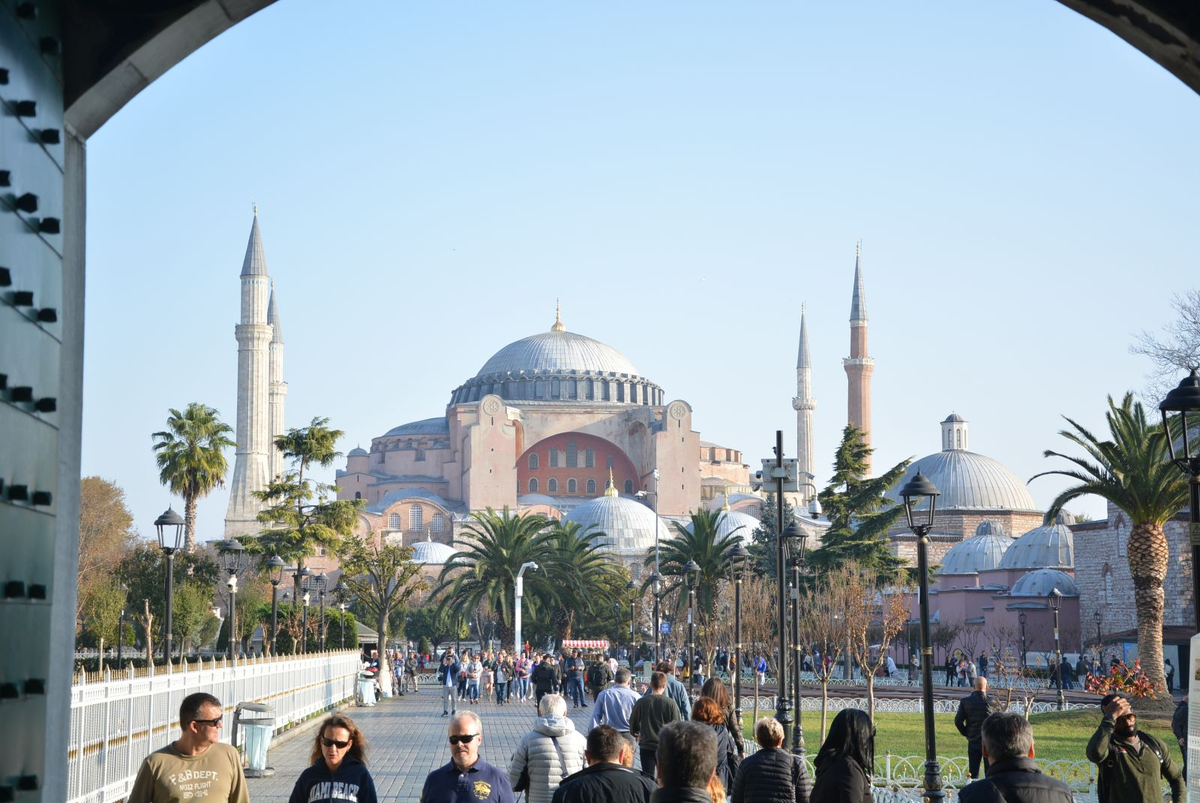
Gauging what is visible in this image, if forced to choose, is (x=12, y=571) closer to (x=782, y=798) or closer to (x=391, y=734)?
(x=782, y=798)

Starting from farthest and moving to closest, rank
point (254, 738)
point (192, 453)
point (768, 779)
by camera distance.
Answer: point (192, 453)
point (254, 738)
point (768, 779)

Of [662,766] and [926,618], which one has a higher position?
[926,618]

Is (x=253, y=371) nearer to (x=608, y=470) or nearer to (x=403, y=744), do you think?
(x=608, y=470)

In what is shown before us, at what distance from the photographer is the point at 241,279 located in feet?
212

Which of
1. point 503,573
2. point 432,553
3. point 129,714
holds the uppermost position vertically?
point 432,553

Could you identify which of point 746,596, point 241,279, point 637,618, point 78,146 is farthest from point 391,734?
point 241,279

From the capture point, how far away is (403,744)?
63.4 ft

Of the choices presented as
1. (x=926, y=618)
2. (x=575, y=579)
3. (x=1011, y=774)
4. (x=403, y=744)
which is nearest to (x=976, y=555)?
(x=575, y=579)

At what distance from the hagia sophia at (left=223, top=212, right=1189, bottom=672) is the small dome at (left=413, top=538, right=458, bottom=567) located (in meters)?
0.09

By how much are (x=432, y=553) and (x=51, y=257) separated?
7167 centimetres

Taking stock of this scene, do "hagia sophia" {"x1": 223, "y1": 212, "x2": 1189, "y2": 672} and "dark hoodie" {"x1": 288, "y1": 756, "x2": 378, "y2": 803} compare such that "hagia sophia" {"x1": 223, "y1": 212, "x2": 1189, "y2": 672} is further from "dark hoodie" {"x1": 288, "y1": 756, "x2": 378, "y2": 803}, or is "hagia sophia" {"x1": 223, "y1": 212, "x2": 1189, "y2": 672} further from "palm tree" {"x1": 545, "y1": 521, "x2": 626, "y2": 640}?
"dark hoodie" {"x1": 288, "y1": 756, "x2": 378, "y2": 803}

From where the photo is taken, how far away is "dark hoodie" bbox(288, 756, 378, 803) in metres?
5.02

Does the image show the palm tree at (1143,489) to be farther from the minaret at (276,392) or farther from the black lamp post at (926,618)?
the minaret at (276,392)

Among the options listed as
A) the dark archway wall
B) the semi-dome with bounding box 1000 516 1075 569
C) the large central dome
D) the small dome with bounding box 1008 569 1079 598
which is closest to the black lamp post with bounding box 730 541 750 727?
the dark archway wall
